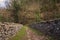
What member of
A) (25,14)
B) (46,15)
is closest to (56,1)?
(46,15)

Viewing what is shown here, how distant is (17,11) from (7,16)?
1559 mm

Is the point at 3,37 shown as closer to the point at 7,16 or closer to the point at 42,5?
the point at 7,16

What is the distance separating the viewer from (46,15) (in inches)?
1042

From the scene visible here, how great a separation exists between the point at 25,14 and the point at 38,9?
1.78 m

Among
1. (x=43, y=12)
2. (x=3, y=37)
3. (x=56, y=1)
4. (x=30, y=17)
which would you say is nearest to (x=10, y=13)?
(x=30, y=17)

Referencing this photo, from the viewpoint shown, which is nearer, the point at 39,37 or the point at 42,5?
the point at 39,37

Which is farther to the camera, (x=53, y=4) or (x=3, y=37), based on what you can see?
(x=53, y=4)

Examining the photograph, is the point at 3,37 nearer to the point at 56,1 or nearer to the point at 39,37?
the point at 39,37

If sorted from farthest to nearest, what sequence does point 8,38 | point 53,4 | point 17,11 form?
point 53,4 → point 17,11 → point 8,38

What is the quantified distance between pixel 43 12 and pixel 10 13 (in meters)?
4.09

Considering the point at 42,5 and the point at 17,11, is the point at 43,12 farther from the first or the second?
the point at 17,11

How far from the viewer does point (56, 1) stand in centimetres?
2742

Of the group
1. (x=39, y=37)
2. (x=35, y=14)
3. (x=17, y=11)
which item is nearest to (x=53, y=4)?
(x=35, y=14)

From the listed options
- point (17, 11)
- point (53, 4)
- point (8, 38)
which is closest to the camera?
point (8, 38)
